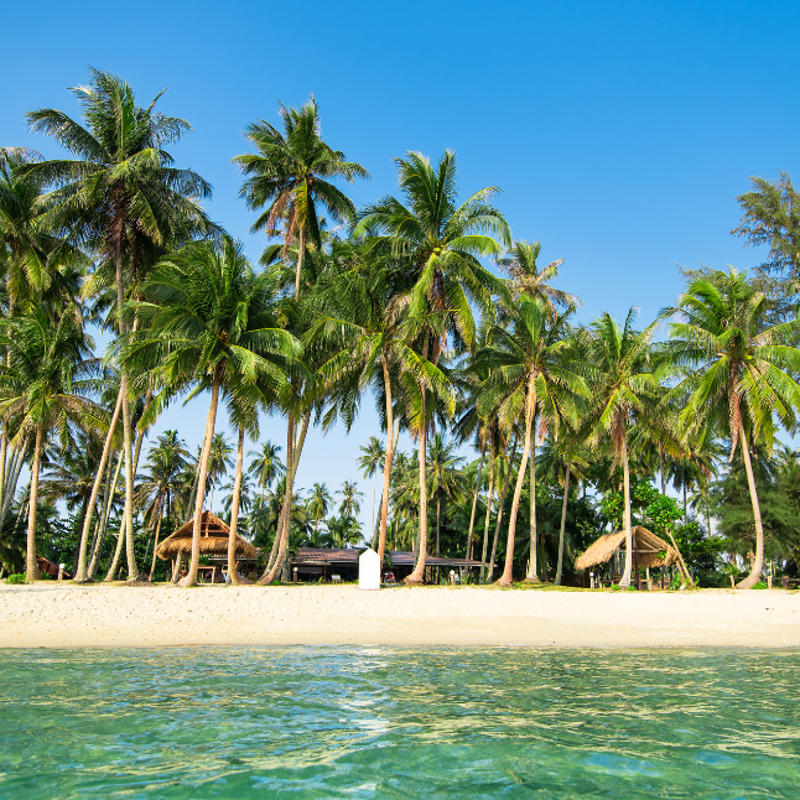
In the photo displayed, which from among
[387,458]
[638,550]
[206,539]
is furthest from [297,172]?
[638,550]

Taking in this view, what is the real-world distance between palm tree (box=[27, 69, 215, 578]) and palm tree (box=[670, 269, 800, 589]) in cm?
1942

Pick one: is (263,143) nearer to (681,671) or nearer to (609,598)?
(609,598)

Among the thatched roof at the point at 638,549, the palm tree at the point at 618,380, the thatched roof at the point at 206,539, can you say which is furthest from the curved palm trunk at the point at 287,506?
the thatched roof at the point at 638,549

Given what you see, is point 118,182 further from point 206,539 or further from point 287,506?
point 206,539

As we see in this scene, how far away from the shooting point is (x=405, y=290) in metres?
25.4

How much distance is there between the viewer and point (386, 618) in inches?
613

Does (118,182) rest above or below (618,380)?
above

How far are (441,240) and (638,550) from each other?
1719 cm

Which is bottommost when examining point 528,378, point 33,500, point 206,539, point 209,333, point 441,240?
point 206,539

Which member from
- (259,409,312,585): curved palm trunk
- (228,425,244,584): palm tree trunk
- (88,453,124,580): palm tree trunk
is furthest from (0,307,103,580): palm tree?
(259,409,312,585): curved palm trunk

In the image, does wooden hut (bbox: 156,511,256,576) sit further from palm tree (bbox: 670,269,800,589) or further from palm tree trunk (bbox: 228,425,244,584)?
palm tree (bbox: 670,269,800,589)

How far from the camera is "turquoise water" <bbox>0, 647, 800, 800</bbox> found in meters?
4.46

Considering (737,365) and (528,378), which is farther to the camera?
(528,378)

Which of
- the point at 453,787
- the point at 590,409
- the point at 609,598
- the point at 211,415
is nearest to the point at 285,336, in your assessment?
the point at 211,415
